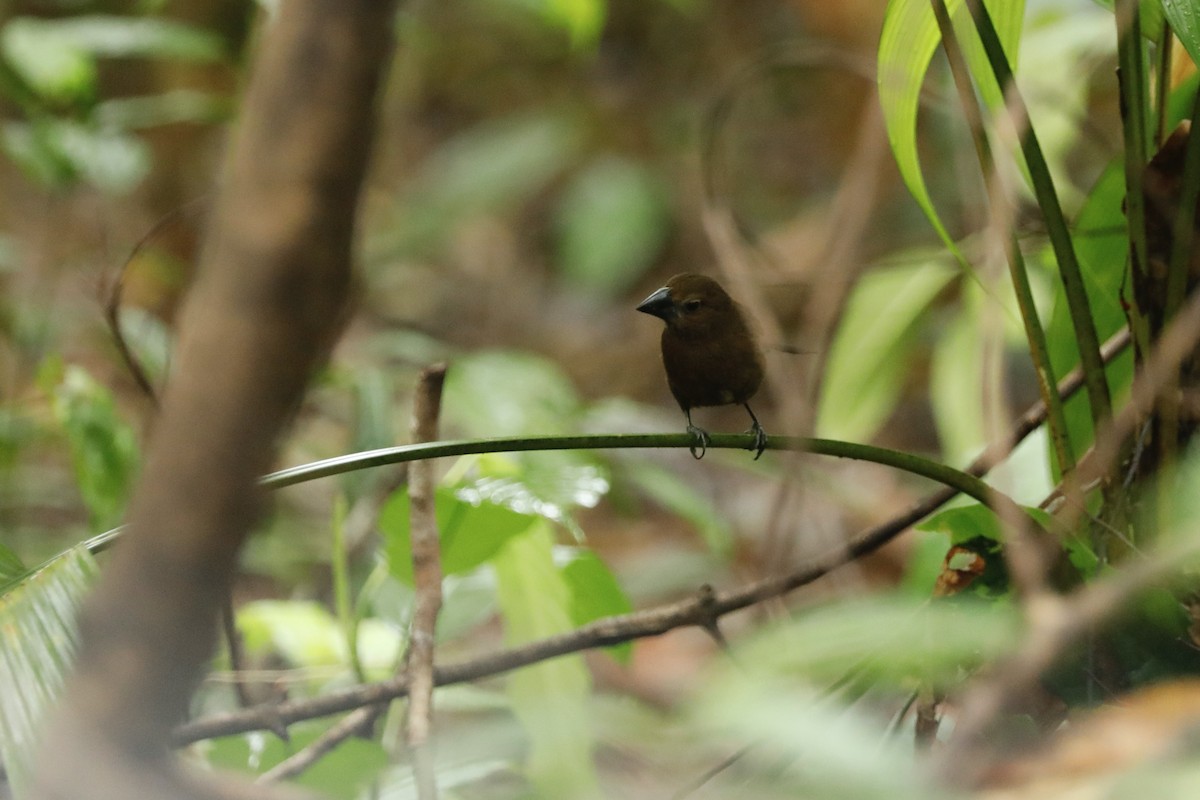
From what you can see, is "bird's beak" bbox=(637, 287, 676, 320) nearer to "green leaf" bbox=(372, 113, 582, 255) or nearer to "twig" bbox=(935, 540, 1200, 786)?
"twig" bbox=(935, 540, 1200, 786)

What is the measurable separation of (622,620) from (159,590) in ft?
2.73

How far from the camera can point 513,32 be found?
7426 mm

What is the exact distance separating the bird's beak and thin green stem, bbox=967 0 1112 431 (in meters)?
0.79

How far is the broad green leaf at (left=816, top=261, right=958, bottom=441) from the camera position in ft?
7.59

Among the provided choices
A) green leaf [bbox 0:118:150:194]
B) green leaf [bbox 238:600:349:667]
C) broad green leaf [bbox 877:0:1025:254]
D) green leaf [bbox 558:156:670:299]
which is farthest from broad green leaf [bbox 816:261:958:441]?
green leaf [bbox 558:156:670:299]

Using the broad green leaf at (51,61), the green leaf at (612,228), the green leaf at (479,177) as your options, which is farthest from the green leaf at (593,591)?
the green leaf at (612,228)

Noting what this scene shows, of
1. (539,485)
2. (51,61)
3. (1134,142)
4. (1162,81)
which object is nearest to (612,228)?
(51,61)

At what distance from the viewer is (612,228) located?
5.96 meters

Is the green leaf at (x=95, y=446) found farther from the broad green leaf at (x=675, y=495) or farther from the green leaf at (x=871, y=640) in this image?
the green leaf at (x=871, y=640)

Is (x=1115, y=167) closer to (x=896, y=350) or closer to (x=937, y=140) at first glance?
(x=896, y=350)

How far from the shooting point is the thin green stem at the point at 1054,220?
119 centimetres

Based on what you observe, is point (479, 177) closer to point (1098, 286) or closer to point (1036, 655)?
point (1098, 286)

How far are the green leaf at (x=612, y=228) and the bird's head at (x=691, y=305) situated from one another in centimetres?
388

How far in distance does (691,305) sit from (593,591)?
1.79 ft
